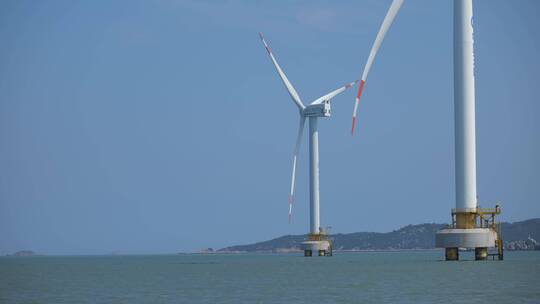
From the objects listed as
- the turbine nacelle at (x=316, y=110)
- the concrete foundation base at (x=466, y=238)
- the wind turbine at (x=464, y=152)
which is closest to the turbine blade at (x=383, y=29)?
the wind turbine at (x=464, y=152)

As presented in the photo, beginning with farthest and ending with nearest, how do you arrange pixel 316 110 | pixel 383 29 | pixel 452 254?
pixel 316 110
pixel 452 254
pixel 383 29

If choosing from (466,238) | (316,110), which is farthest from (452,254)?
(316,110)

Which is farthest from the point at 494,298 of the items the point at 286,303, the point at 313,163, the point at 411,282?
the point at 313,163

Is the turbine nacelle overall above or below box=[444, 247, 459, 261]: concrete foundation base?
above

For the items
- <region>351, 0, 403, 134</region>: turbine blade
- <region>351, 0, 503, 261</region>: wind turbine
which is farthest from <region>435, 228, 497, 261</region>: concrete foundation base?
<region>351, 0, 403, 134</region>: turbine blade

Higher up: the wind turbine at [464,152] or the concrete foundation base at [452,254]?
the wind turbine at [464,152]

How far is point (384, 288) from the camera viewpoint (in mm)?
78438

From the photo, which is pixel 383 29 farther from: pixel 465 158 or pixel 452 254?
pixel 452 254

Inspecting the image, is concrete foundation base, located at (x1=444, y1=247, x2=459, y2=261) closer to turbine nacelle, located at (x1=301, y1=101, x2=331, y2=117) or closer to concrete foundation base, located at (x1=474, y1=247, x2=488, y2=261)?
concrete foundation base, located at (x1=474, y1=247, x2=488, y2=261)

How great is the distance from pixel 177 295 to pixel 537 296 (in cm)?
2667

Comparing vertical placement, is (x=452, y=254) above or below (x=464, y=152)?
below

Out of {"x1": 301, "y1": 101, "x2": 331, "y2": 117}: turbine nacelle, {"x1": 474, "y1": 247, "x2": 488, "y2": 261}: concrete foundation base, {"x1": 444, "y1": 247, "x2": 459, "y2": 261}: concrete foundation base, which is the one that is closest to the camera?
{"x1": 474, "y1": 247, "x2": 488, "y2": 261}: concrete foundation base

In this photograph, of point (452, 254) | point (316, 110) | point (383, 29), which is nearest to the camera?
point (383, 29)

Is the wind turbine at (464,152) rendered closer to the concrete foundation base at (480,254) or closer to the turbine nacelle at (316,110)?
the concrete foundation base at (480,254)
